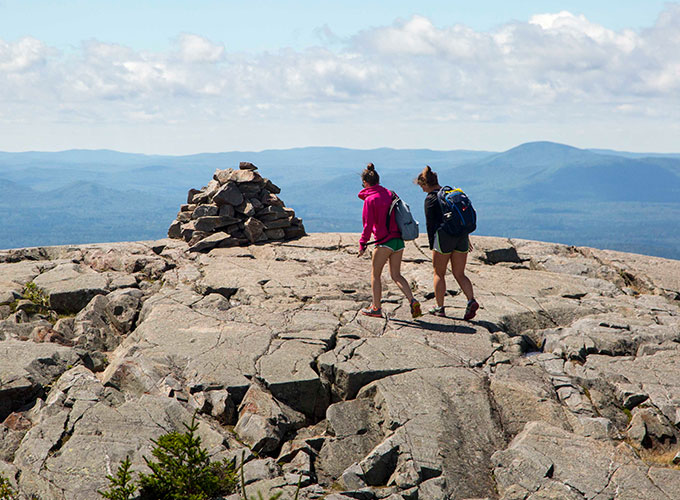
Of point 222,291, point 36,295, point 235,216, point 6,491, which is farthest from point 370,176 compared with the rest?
point 36,295

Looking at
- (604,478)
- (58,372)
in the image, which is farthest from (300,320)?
(604,478)

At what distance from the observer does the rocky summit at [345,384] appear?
6.27 metres

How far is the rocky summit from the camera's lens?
20.6 ft

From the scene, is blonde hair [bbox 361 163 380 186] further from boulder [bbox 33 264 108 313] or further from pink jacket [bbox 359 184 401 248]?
boulder [bbox 33 264 108 313]

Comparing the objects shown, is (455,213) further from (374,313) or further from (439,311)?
(374,313)

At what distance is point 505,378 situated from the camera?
813 cm

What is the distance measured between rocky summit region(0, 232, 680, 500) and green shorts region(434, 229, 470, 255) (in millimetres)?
1403

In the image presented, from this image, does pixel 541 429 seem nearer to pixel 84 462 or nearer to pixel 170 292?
pixel 84 462

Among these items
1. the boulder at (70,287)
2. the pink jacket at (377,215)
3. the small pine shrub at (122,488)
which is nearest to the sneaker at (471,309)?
the pink jacket at (377,215)

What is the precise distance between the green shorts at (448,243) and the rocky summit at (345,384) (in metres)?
1.40

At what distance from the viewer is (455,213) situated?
31.3 feet

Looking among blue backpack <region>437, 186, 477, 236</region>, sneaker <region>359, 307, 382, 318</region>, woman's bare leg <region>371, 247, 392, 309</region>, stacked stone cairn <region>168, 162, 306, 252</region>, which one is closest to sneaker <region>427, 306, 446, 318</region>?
sneaker <region>359, 307, 382, 318</region>

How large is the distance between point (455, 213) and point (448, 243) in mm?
564

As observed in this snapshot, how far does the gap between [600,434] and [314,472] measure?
3.67 metres
